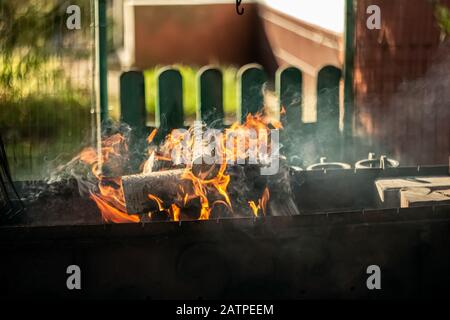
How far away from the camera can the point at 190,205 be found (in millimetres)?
5785

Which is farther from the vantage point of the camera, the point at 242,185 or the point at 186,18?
the point at 186,18

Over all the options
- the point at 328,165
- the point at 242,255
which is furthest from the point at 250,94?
the point at 242,255

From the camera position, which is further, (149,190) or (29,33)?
(29,33)

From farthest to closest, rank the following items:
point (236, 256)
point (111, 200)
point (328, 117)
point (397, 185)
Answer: point (328, 117)
point (397, 185)
point (111, 200)
point (236, 256)

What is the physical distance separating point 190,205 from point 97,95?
124 inches

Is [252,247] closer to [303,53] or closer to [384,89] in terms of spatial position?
[384,89]

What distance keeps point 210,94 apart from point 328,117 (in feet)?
3.85

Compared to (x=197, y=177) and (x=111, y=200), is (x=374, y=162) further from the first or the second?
(x=111, y=200)

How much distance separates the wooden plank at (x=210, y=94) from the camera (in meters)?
8.88

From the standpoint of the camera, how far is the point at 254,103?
29.1ft

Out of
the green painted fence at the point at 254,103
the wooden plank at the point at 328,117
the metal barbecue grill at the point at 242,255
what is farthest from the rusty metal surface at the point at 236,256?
the wooden plank at the point at 328,117

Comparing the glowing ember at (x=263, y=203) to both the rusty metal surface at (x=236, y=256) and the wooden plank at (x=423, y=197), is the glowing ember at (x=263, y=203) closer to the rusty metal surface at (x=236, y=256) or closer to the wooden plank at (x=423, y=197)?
the rusty metal surface at (x=236, y=256)
